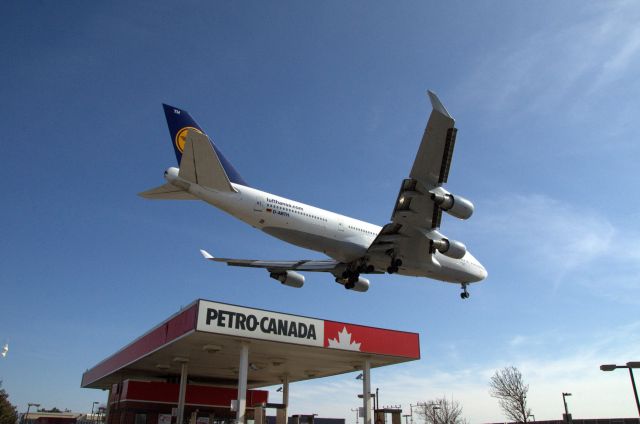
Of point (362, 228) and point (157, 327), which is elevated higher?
point (362, 228)

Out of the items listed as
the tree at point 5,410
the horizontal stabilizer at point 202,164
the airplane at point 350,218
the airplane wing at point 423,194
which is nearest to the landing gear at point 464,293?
the airplane at point 350,218

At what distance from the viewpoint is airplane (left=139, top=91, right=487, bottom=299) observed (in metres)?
20.2

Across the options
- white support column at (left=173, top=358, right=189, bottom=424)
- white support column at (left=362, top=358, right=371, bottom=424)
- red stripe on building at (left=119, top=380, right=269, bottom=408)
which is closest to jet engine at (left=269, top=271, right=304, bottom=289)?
white support column at (left=362, top=358, right=371, bottom=424)

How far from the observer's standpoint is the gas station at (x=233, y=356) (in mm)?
23906

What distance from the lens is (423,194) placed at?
21312 mm

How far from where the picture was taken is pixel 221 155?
82.5 ft

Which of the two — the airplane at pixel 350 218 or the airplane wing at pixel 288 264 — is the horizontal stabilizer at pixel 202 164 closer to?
the airplane at pixel 350 218

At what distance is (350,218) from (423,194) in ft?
18.8

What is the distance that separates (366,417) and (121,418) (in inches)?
645

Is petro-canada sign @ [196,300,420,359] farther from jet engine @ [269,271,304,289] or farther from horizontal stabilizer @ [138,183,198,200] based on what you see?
horizontal stabilizer @ [138,183,198,200]

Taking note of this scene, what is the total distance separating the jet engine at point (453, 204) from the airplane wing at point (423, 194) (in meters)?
0.30

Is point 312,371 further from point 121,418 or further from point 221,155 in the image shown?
point 221,155

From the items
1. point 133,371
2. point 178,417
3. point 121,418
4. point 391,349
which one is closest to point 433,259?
point 391,349

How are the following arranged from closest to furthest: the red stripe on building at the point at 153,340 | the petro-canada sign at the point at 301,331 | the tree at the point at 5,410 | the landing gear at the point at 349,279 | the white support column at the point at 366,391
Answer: the petro-canada sign at the point at 301,331 < the red stripe on building at the point at 153,340 < the landing gear at the point at 349,279 < the white support column at the point at 366,391 < the tree at the point at 5,410
